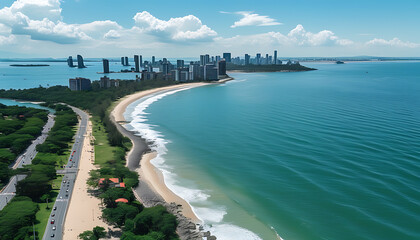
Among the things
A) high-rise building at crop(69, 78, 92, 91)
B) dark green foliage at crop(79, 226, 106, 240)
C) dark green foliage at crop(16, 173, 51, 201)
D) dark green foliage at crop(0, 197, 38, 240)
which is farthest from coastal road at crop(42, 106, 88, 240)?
high-rise building at crop(69, 78, 92, 91)

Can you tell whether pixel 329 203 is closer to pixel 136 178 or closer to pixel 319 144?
pixel 319 144

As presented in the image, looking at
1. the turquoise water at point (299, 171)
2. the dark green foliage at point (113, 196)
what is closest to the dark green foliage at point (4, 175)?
the dark green foliage at point (113, 196)

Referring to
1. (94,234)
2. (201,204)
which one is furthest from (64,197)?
(201,204)

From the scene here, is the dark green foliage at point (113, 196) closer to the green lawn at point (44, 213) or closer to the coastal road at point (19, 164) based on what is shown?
the green lawn at point (44, 213)

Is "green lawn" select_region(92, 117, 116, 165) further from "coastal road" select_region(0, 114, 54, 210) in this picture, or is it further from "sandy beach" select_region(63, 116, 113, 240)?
"coastal road" select_region(0, 114, 54, 210)

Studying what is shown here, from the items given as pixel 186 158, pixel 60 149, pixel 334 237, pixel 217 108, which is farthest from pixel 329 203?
pixel 217 108
